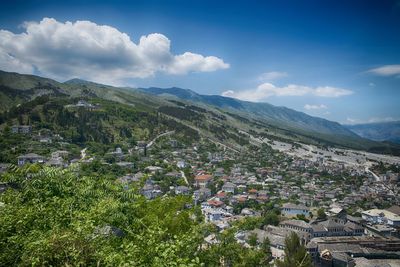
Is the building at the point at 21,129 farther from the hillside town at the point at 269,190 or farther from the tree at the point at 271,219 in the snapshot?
the tree at the point at 271,219

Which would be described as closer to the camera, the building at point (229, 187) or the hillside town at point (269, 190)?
the hillside town at point (269, 190)

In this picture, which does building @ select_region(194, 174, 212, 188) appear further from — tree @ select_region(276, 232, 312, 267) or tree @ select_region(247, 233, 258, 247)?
tree @ select_region(276, 232, 312, 267)

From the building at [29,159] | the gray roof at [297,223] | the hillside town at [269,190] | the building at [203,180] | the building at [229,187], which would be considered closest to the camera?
the hillside town at [269,190]

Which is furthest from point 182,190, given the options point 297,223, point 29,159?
point 29,159

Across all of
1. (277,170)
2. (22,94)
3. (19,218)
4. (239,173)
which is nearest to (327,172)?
(277,170)

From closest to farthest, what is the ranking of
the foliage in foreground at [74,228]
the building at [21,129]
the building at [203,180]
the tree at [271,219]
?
the foliage in foreground at [74,228] → the tree at [271,219] → the building at [203,180] → the building at [21,129]

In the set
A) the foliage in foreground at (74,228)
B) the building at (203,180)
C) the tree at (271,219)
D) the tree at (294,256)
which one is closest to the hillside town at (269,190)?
the tree at (271,219)
